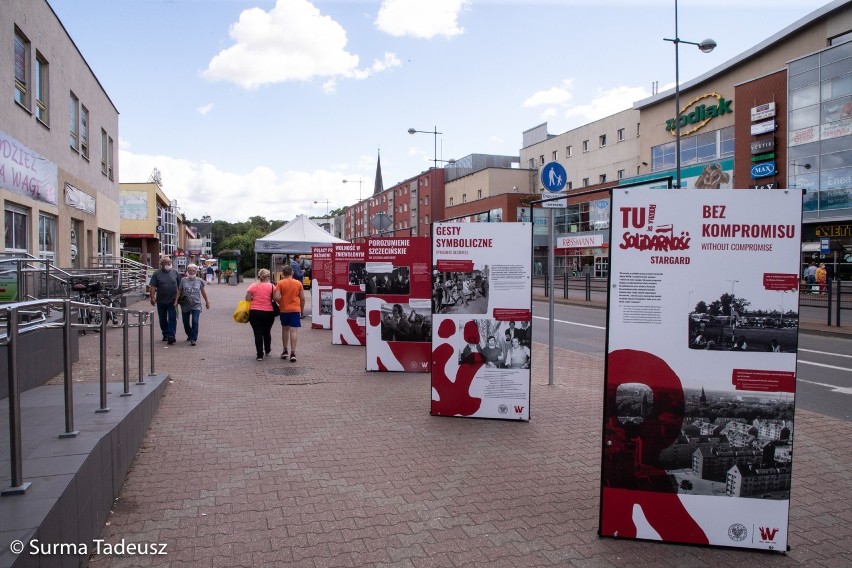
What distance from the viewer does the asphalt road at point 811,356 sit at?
8305mm

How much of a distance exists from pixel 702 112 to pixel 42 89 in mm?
39647

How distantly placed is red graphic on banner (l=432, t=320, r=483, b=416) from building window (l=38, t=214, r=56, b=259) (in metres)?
12.8

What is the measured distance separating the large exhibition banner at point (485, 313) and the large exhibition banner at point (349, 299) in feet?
21.6

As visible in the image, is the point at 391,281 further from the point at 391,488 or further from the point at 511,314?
the point at 391,488

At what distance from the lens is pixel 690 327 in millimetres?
3676

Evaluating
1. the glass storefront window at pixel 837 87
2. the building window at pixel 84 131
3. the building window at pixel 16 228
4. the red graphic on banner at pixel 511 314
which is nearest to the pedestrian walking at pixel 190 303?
the building window at pixel 16 228

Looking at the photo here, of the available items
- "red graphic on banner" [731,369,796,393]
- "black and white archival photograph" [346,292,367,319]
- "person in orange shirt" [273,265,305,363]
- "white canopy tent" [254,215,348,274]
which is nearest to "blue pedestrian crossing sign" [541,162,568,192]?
"person in orange shirt" [273,265,305,363]

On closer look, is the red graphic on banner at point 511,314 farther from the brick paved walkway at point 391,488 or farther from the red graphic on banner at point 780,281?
the red graphic on banner at point 780,281

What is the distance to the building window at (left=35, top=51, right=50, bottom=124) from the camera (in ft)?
50.4

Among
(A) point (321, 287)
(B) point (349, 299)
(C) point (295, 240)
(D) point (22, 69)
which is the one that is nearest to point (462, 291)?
(B) point (349, 299)

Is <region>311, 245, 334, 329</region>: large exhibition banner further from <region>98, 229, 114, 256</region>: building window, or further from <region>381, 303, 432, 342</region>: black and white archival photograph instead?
<region>98, 229, 114, 256</region>: building window

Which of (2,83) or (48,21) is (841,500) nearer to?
(2,83)

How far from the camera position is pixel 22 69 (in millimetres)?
14172

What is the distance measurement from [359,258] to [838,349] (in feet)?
35.3
